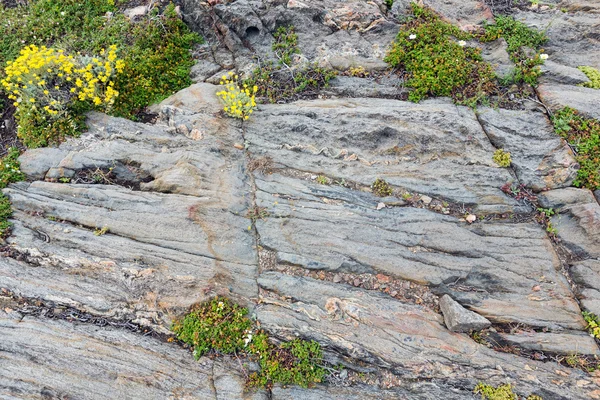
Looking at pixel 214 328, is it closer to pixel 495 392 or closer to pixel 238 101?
pixel 495 392

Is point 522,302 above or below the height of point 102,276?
below

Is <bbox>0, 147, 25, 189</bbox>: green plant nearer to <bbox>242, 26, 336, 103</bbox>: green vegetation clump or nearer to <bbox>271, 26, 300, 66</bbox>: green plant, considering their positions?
<bbox>242, 26, 336, 103</bbox>: green vegetation clump

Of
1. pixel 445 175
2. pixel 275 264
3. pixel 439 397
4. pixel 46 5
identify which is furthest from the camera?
pixel 46 5

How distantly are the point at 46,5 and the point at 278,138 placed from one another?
7.40 meters

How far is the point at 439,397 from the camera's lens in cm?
591

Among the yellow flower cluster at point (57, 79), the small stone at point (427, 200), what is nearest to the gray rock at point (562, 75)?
the small stone at point (427, 200)

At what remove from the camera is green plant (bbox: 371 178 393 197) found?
24.8 ft

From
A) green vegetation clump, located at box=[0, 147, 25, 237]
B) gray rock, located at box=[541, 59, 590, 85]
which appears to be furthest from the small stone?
green vegetation clump, located at box=[0, 147, 25, 237]

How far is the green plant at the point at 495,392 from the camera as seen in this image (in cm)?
583

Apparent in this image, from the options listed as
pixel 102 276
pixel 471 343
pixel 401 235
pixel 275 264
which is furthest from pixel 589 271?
pixel 102 276

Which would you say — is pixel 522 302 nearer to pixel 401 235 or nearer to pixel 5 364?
pixel 401 235

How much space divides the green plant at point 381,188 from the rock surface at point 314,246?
54 millimetres

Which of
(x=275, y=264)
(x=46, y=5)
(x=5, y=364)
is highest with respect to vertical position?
(x=46, y=5)

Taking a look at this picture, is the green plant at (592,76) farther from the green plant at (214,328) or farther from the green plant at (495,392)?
the green plant at (214,328)
